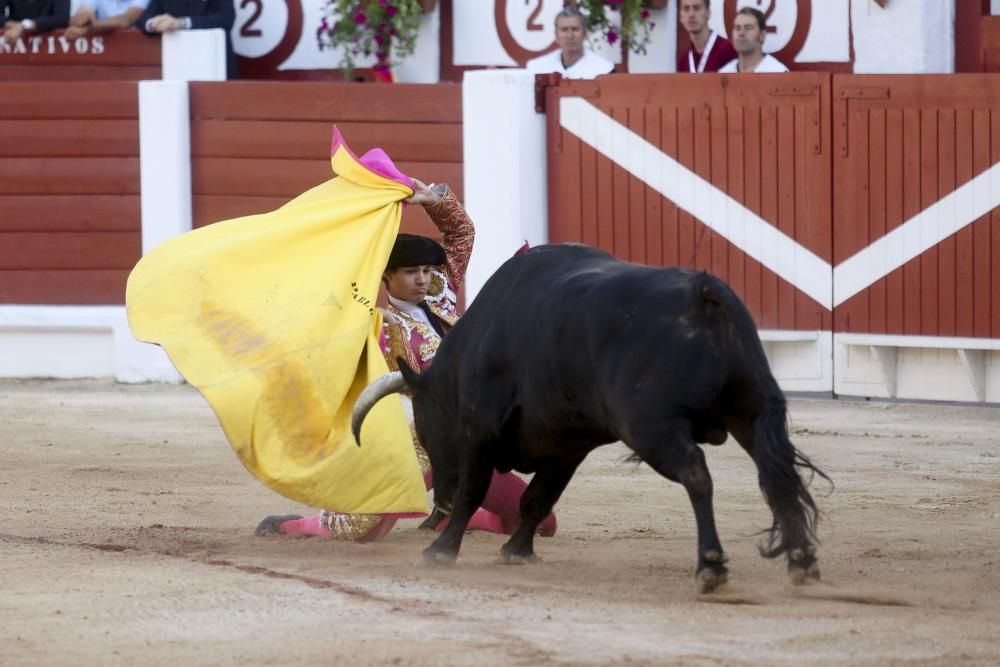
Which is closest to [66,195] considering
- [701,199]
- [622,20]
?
[622,20]

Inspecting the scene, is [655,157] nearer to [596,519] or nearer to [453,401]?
[596,519]

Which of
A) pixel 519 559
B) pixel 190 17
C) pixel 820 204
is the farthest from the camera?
pixel 190 17

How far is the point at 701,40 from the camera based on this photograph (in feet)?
27.7

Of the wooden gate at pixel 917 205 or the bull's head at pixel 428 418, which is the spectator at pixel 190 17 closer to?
the wooden gate at pixel 917 205

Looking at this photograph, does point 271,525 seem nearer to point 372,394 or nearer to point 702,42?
point 372,394

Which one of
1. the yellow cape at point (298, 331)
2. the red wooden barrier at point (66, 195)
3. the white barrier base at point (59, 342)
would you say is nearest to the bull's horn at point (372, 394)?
the yellow cape at point (298, 331)

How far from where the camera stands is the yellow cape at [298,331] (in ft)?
14.8

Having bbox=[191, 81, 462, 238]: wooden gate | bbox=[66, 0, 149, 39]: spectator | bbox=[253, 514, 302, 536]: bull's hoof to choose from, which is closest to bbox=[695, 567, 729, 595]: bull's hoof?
bbox=[253, 514, 302, 536]: bull's hoof

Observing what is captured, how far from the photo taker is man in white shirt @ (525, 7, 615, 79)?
847 cm

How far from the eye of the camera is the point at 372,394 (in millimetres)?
4418

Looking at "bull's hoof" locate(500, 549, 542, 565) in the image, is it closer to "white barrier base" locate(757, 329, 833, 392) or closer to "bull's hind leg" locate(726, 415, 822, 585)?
"bull's hind leg" locate(726, 415, 822, 585)

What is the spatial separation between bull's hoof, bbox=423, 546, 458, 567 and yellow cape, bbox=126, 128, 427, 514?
0.26 m

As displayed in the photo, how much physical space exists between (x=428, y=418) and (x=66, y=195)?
4960 millimetres

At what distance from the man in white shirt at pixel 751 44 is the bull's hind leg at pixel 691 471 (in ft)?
15.0
